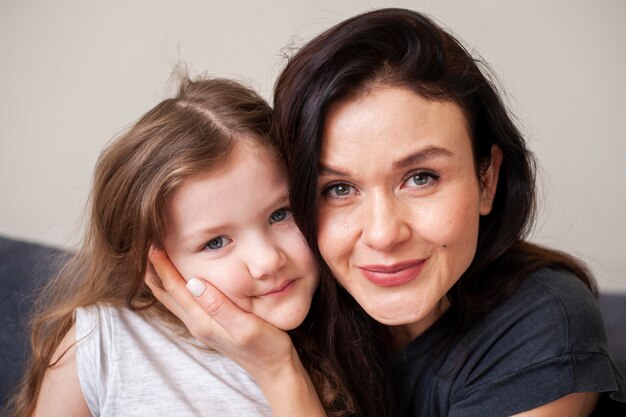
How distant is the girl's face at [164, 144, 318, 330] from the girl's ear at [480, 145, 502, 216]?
1.08 ft

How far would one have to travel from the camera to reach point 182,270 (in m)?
1.44

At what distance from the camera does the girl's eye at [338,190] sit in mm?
1274

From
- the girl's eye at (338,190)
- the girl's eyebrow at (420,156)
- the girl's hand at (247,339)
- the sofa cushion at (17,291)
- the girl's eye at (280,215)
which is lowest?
the sofa cushion at (17,291)

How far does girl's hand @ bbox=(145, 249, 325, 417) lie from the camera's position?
4.55ft

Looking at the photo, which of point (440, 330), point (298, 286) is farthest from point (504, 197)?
point (298, 286)

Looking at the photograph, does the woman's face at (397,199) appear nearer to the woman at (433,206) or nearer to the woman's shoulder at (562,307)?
the woman at (433,206)

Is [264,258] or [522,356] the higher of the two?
[264,258]

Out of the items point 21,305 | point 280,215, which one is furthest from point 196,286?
point 21,305

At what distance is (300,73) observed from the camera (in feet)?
4.11

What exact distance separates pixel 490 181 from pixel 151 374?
0.75 m

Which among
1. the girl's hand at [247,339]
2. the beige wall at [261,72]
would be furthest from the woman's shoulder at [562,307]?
the beige wall at [261,72]

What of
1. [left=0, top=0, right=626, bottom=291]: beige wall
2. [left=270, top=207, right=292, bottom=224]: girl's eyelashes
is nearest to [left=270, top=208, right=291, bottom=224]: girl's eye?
[left=270, top=207, right=292, bottom=224]: girl's eyelashes

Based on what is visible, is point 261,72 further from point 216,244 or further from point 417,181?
point 417,181

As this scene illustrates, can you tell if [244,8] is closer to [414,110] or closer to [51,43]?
[51,43]
